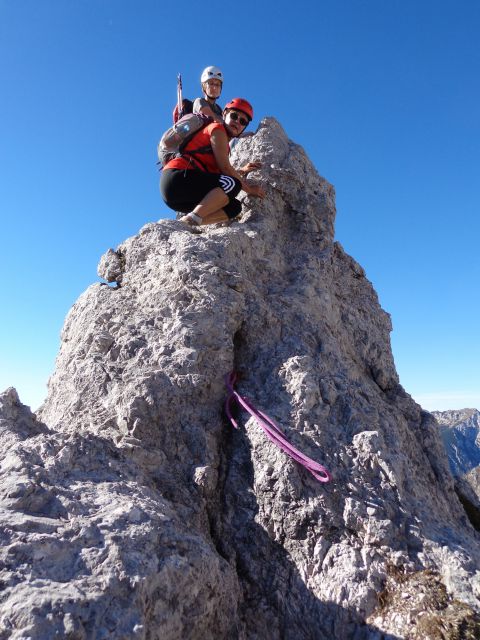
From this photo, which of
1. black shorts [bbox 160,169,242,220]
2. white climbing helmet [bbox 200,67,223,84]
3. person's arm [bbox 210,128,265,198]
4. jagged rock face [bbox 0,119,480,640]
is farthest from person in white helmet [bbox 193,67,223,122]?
jagged rock face [bbox 0,119,480,640]

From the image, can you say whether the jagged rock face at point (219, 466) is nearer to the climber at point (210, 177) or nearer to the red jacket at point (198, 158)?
the climber at point (210, 177)

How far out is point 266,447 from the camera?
4.99 m

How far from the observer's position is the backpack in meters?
7.47

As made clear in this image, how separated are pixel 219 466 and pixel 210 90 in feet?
22.6

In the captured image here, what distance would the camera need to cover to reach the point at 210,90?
8648 mm

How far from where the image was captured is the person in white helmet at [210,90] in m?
8.41

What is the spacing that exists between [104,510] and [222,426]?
6.51ft

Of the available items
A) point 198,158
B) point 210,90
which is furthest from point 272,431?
point 210,90

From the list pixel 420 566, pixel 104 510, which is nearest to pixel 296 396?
pixel 420 566

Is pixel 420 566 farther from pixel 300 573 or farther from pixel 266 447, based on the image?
pixel 266 447

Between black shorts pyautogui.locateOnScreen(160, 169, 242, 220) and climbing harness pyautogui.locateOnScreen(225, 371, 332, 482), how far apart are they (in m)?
3.31

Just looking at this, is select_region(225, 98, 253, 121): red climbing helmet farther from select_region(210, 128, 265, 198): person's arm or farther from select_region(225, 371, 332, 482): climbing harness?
select_region(225, 371, 332, 482): climbing harness

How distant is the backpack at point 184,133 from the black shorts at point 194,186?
0.28 metres

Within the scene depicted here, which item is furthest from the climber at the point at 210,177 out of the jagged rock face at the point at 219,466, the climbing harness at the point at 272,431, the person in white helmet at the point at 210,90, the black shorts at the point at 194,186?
the climbing harness at the point at 272,431
